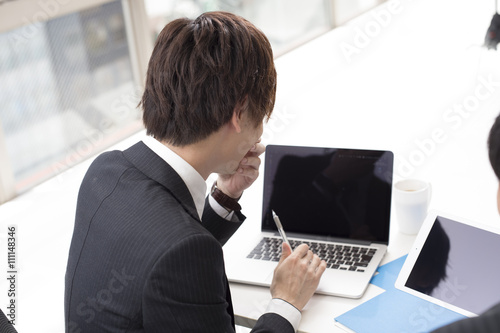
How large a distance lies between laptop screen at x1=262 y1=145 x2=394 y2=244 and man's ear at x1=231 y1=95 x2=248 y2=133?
0.33 m

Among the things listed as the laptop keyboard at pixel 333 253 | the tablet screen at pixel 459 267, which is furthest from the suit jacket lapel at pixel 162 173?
the tablet screen at pixel 459 267

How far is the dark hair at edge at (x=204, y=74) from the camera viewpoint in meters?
1.27

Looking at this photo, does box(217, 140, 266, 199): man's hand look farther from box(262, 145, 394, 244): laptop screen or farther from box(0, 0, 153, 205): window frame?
box(0, 0, 153, 205): window frame

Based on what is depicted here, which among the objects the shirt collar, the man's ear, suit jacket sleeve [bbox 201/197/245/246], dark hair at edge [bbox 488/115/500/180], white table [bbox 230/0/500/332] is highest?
dark hair at edge [bbox 488/115/500/180]

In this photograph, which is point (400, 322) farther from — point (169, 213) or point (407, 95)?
point (407, 95)

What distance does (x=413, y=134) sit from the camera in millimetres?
2975

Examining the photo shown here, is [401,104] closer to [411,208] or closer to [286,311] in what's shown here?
[411,208]

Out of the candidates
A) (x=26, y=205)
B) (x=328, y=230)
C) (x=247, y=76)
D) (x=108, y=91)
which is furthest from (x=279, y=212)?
(x=108, y=91)

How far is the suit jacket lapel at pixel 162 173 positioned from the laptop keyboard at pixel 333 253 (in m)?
0.40

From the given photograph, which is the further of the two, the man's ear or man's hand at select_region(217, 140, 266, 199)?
man's hand at select_region(217, 140, 266, 199)

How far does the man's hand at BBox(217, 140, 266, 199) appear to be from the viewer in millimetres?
1571

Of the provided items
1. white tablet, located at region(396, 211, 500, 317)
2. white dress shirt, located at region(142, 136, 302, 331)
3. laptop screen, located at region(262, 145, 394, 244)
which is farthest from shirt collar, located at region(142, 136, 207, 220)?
white tablet, located at region(396, 211, 500, 317)

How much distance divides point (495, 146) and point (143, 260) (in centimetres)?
61

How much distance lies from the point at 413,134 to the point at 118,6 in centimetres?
167
